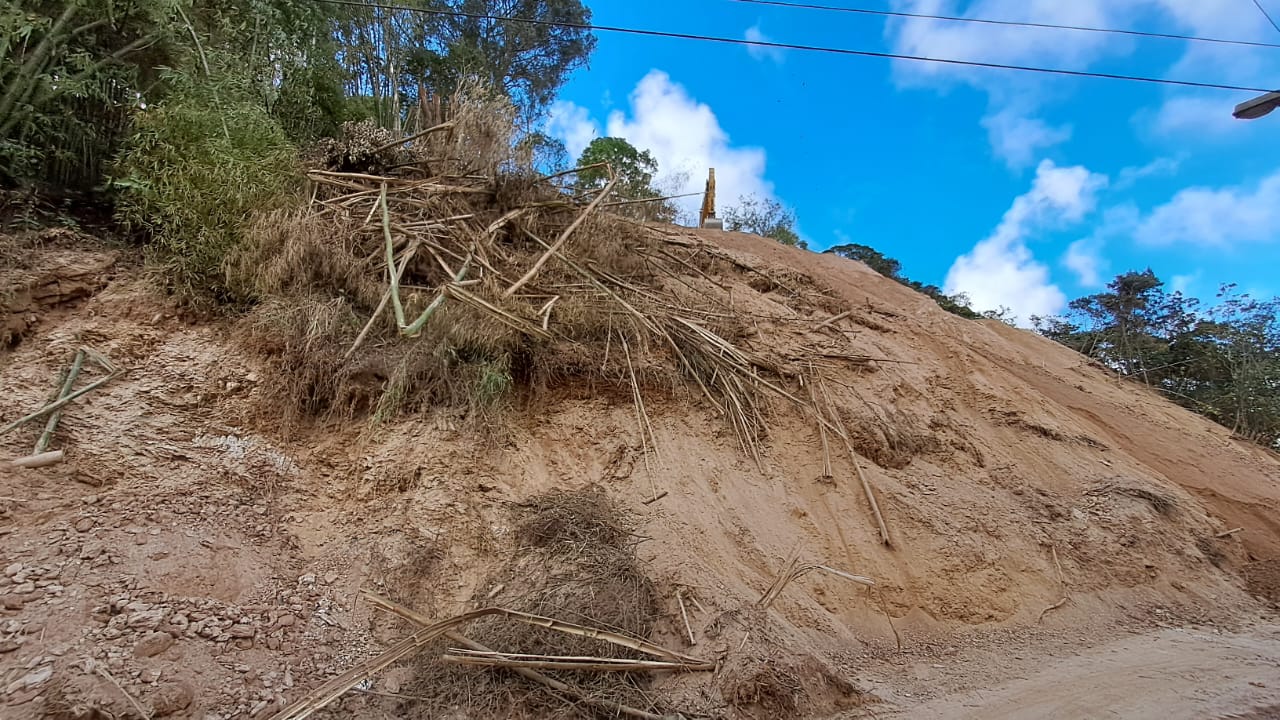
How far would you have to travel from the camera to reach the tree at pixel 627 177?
7.64 m

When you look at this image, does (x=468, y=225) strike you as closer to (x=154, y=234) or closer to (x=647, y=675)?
(x=154, y=234)

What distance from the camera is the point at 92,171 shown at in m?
5.37

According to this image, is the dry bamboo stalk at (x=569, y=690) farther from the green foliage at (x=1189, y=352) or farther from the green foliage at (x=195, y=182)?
the green foliage at (x=1189, y=352)

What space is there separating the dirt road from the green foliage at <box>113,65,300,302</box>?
18.3ft

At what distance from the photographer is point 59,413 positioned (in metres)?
3.77

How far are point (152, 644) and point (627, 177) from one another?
8104 millimetres

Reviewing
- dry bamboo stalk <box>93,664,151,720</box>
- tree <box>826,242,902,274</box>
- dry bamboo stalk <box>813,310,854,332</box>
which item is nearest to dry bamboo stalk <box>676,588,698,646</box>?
dry bamboo stalk <box>93,664,151,720</box>

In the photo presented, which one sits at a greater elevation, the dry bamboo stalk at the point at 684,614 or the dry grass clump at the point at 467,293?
the dry grass clump at the point at 467,293

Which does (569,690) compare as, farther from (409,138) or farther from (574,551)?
(409,138)

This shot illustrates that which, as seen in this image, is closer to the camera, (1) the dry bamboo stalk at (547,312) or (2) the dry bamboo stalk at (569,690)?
(2) the dry bamboo stalk at (569,690)

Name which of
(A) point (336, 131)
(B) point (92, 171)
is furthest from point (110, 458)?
(A) point (336, 131)

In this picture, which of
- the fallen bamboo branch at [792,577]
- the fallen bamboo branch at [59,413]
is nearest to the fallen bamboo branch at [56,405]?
the fallen bamboo branch at [59,413]

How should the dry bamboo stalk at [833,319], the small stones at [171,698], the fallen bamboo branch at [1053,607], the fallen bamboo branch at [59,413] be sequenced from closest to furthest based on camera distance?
the small stones at [171,698], the fallen bamboo branch at [59,413], the fallen bamboo branch at [1053,607], the dry bamboo stalk at [833,319]

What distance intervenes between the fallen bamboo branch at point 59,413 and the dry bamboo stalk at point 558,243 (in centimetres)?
273
